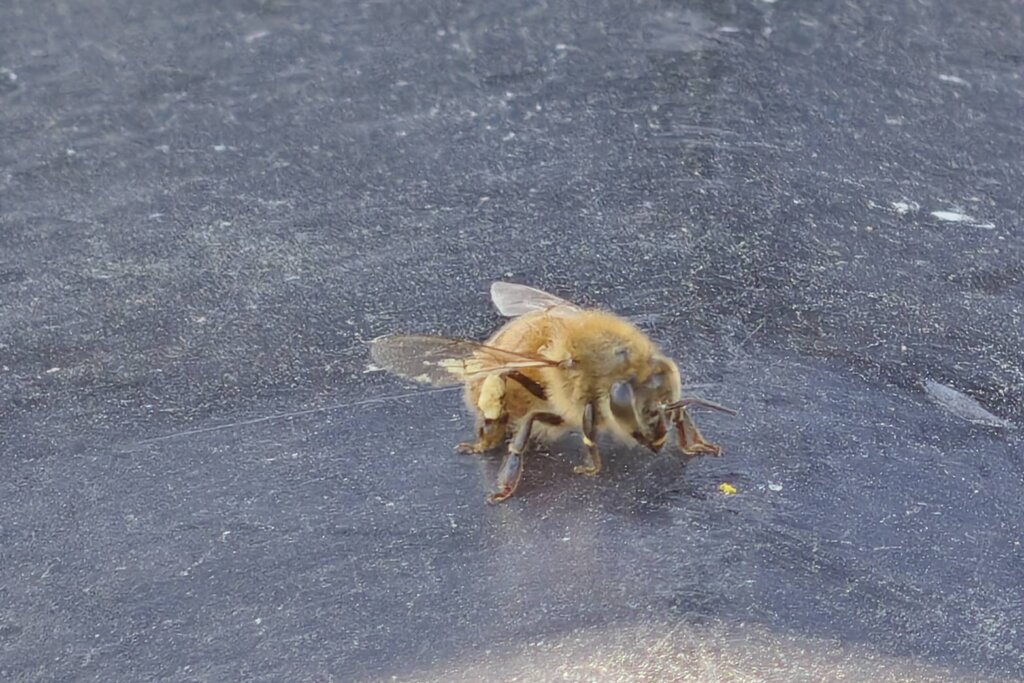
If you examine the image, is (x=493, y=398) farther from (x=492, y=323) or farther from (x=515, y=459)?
(x=492, y=323)

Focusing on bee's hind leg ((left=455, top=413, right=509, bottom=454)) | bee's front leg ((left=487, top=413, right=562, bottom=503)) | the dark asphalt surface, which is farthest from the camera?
bee's hind leg ((left=455, top=413, right=509, bottom=454))

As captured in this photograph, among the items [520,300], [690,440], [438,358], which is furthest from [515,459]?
[520,300]

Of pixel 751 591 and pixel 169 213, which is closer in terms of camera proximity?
pixel 751 591

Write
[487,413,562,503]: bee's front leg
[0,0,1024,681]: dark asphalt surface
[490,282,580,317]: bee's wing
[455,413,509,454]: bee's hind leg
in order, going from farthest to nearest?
1. [490,282,580,317]: bee's wing
2. [455,413,509,454]: bee's hind leg
3. [487,413,562,503]: bee's front leg
4. [0,0,1024,681]: dark asphalt surface

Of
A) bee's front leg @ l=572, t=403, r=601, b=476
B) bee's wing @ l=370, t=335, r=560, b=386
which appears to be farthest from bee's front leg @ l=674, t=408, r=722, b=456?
bee's wing @ l=370, t=335, r=560, b=386

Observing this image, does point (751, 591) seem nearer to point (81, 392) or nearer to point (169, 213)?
point (81, 392)

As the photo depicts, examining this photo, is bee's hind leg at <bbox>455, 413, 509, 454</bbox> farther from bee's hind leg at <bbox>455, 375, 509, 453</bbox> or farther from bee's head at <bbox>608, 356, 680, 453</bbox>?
bee's head at <bbox>608, 356, 680, 453</bbox>

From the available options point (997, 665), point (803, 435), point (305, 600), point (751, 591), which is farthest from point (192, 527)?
point (997, 665)

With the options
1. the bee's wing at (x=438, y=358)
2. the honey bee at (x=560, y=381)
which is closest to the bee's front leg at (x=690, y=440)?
the honey bee at (x=560, y=381)
